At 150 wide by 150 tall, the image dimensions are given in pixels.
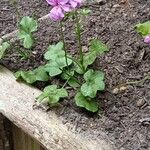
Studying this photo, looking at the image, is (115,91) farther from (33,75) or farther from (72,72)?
(33,75)

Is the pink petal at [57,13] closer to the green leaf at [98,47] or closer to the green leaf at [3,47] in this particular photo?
the green leaf at [98,47]

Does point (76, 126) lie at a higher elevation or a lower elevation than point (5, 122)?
higher

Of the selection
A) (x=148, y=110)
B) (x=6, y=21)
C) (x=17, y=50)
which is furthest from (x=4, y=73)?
(x=148, y=110)

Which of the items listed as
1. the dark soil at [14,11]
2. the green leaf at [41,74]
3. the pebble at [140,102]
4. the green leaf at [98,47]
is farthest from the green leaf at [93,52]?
the dark soil at [14,11]

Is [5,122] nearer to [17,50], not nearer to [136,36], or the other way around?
[17,50]

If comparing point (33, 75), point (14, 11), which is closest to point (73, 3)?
point (33, 75)
